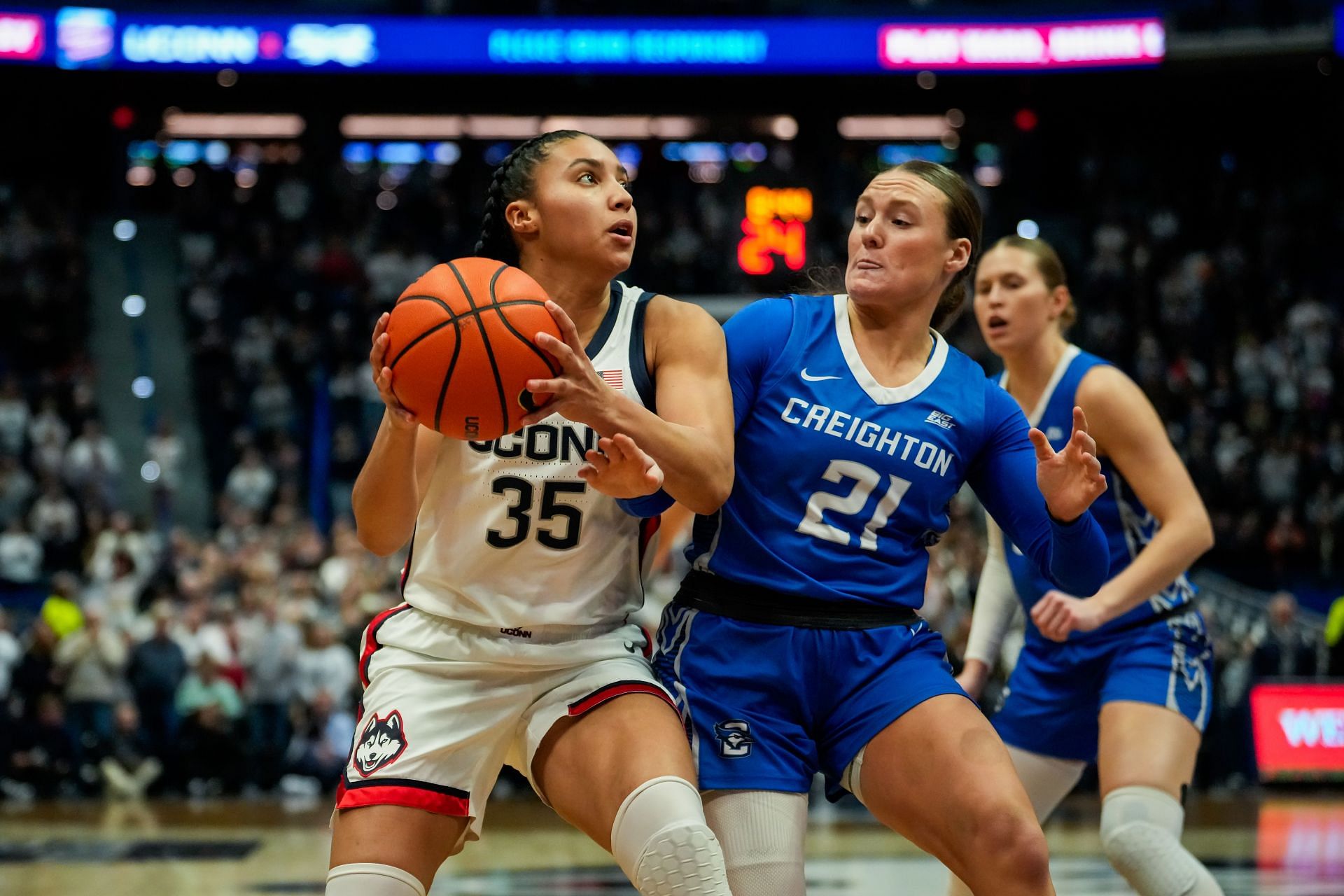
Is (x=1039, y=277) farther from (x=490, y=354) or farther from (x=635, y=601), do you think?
(x=490, y=354)

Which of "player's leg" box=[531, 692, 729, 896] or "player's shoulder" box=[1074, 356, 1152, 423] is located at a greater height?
"player's shoulder" box=[1074, 356, 1152, 423]

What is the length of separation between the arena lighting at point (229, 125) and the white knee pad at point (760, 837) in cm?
2144

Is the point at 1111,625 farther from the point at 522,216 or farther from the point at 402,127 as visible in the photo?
the point at 402,127

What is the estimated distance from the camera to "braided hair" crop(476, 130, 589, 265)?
3572 millimetres

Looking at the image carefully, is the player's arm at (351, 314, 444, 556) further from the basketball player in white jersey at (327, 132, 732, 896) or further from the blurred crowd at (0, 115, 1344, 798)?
the blurred crowd at (0, 115, 1344, 798)

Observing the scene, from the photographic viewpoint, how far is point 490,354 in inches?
118

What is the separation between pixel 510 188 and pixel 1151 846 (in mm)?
2402

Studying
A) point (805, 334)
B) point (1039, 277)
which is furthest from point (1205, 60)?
point (805, 334)

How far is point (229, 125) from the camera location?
75.3ft

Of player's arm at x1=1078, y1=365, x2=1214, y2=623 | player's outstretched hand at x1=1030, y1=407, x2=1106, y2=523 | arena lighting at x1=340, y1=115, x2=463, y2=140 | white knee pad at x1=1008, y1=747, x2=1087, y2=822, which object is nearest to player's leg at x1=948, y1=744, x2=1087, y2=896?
white knee pad at x1=1008, y1=747, x2=1087, y2=822

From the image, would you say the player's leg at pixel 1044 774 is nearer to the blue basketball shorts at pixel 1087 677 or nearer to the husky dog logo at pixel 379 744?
the blue basketball shorts at pixel 1087 677

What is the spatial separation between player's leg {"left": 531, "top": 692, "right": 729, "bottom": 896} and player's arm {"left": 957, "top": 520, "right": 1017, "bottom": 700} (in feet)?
5.95

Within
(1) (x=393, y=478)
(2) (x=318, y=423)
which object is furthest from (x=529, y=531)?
(2) (x=318, y=423)

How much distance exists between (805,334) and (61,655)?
9424 mm
